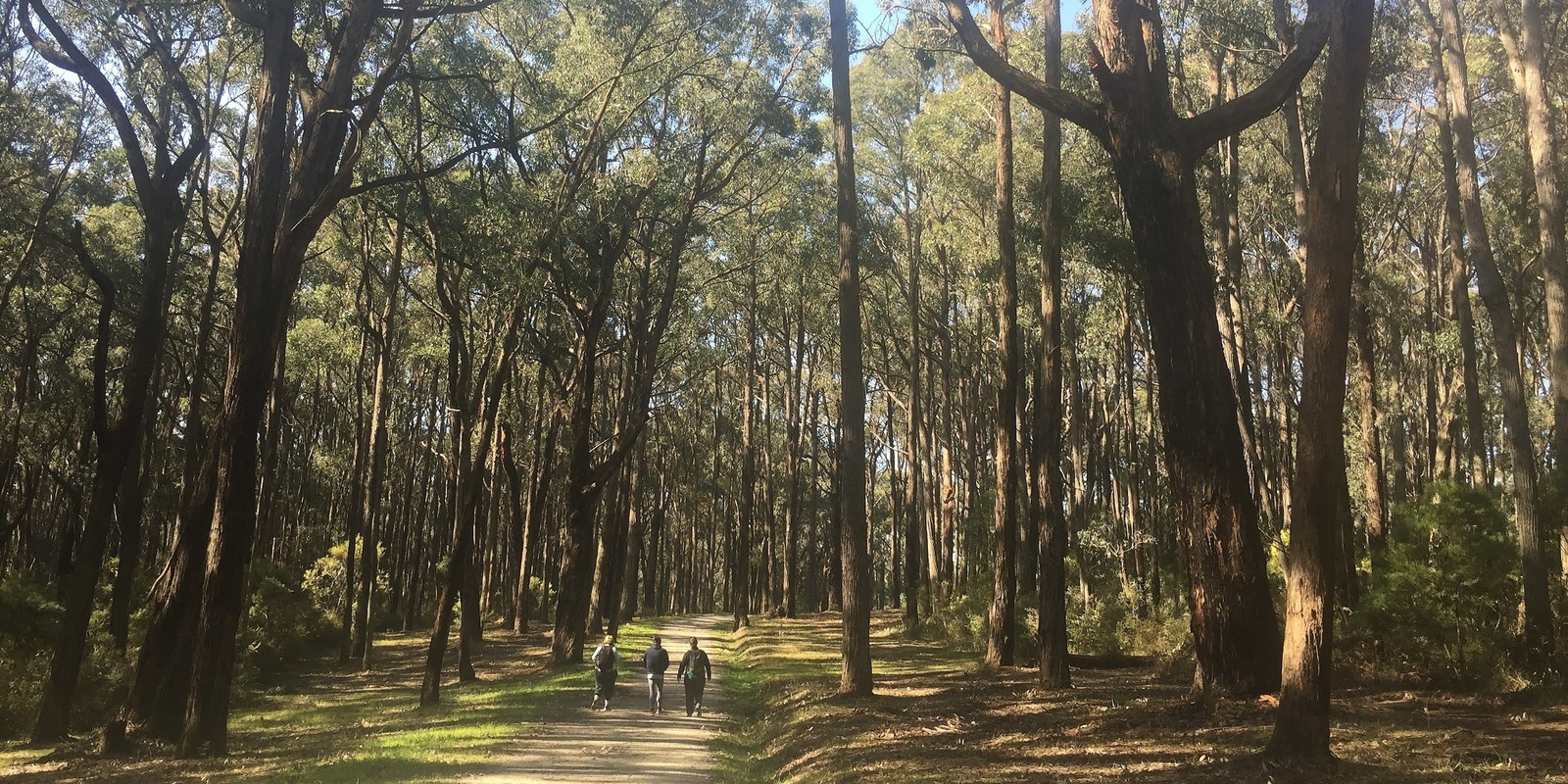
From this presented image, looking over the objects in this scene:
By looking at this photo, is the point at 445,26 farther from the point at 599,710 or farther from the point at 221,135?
the point at 599,710

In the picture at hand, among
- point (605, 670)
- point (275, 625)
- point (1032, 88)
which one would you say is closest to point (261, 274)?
point (605, 670)

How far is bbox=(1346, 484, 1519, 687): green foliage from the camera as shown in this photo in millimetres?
11844

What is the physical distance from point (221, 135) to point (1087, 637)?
72.8 ft

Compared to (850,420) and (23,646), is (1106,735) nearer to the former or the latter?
(850,420)

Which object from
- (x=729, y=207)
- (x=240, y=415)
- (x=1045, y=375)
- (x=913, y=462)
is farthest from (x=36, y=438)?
(x=1045, y=375)

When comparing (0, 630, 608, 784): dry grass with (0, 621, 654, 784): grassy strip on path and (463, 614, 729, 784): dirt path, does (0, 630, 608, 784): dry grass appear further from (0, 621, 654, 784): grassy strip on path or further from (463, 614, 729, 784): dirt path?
(463, 614, 729, 784): dirt path

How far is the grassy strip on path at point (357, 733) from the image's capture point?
1027 cm

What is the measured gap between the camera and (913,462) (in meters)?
32.2

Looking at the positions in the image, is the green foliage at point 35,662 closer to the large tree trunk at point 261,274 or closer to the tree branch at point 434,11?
the large tree trunk at point 261,274

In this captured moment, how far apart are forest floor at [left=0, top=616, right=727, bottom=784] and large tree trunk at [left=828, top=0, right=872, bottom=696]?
2406 mm

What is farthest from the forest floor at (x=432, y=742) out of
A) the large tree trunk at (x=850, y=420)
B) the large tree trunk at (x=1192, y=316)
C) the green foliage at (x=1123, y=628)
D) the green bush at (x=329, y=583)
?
the green bush at (x=329, y=583)

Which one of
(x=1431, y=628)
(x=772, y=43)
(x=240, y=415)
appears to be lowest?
(x=1431, y=628)

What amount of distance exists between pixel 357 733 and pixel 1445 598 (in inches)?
587

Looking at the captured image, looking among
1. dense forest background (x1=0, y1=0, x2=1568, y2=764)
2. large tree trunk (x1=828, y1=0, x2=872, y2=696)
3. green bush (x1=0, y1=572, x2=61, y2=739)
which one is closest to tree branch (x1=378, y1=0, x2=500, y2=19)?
dense forest background (x1=0, y1=0, x2=1568, y2=764)
